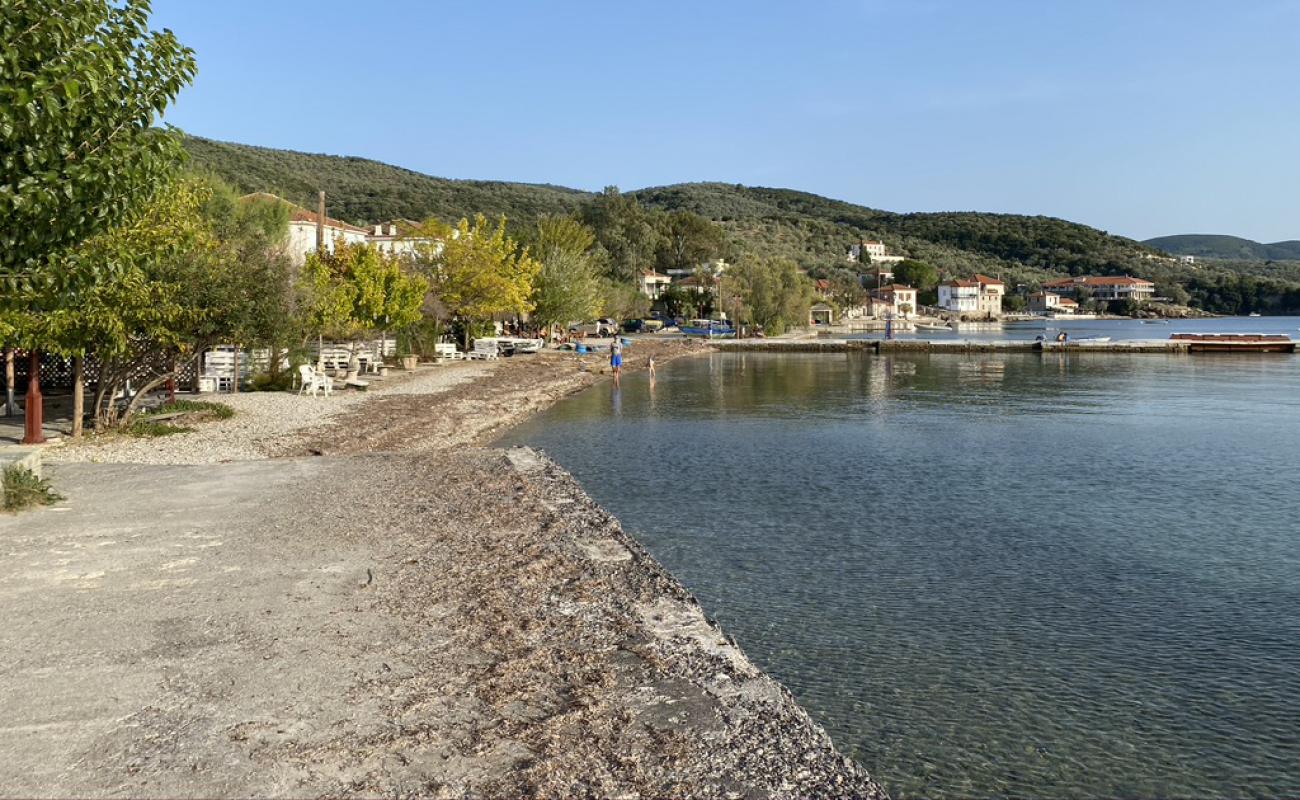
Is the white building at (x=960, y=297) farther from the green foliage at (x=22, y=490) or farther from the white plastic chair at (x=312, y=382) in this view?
the green foliage at (x=22, y=490)

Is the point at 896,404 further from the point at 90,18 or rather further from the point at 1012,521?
the point at 90,18

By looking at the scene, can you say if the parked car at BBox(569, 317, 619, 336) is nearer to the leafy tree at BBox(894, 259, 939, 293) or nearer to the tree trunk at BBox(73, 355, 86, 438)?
the tree trunk at BBox(73, 355, 86, 438)

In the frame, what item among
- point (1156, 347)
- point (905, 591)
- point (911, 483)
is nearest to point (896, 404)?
point (911, 483)

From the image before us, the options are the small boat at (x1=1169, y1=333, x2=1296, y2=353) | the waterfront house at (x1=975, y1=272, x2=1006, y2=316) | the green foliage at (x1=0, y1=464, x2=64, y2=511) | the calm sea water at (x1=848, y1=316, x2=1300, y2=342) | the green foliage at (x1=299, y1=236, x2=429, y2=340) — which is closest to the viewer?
the green foliage at (x1=0, y1=464, x2=64, y2=511)

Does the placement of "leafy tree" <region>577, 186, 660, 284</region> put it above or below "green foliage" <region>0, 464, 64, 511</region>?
above

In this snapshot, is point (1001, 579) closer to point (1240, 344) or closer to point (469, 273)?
point (469, 273)

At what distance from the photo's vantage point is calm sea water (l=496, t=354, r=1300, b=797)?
26.0ft

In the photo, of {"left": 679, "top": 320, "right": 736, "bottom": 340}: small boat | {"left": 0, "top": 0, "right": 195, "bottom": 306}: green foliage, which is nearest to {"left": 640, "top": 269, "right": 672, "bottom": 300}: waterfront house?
{"left": 679, "top": 320, "right": 736, "bottom": 340}: small boat

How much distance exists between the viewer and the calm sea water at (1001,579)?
26.0ft

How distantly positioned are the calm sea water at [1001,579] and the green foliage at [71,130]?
7.16 meters

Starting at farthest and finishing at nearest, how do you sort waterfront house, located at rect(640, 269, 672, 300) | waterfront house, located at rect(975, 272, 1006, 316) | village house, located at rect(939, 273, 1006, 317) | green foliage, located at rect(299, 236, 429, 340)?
1. waterfront house, located at rect(975, 272, 1006, 316)
2. village house, located at rect(939, 273, 1006, 317)
3. waterfront house, located at rect(640, 269, 672, 300)
4. green foliage, located at rect(299, 236, 429, 340)

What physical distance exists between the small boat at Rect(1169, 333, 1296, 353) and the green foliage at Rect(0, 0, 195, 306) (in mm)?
83873

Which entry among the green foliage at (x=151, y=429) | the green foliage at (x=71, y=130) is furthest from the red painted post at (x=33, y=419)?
the green foliage at (x=71, y=130)

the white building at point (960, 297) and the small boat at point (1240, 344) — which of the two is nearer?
the small boat at point (1240, 344)
